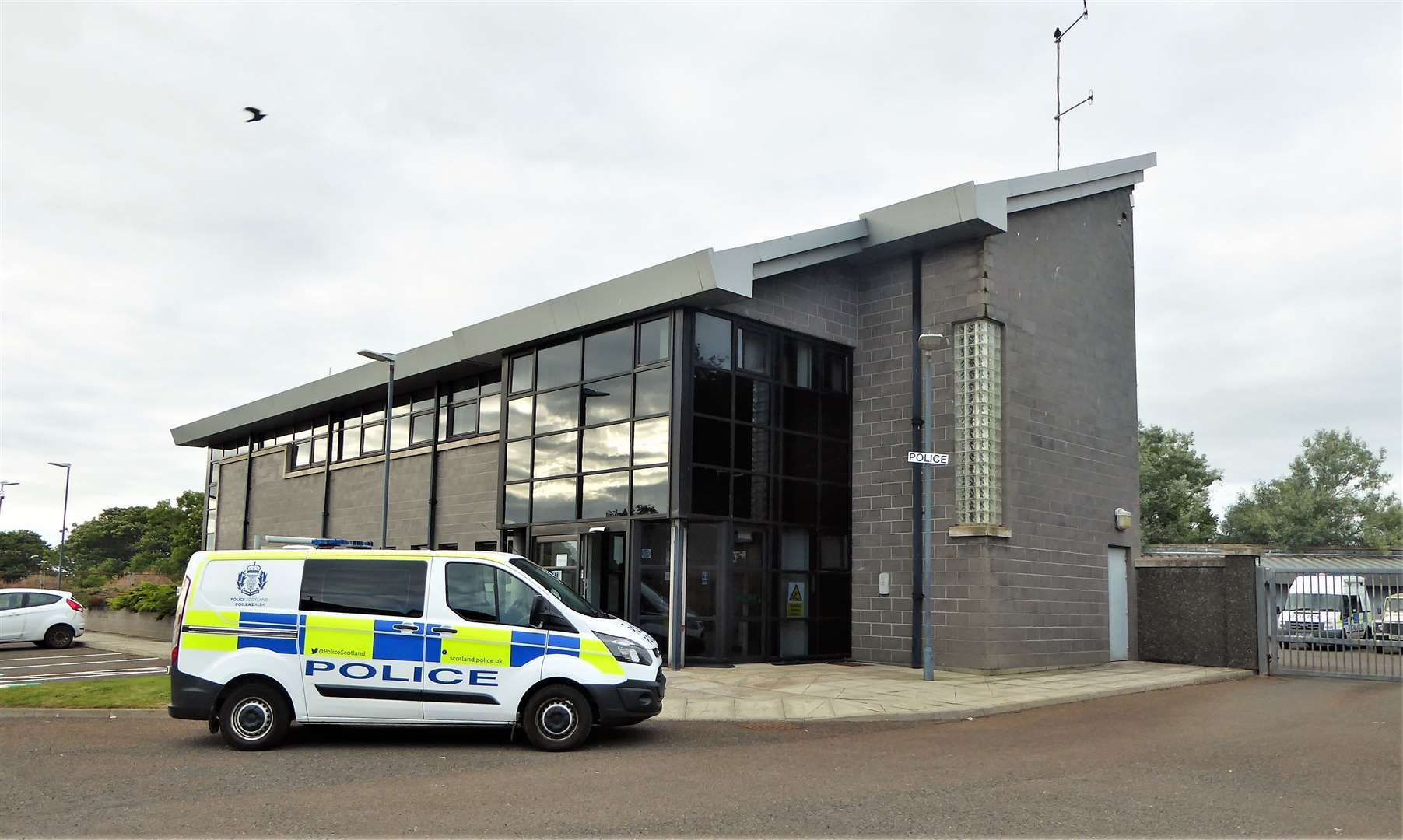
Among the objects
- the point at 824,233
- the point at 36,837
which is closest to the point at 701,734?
the point at 36,837

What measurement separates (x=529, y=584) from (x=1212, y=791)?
6186 millimetres

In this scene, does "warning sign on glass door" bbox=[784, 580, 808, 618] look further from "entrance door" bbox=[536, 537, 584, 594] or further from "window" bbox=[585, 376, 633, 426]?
"window" bbox=[585, 376, 633, 426]

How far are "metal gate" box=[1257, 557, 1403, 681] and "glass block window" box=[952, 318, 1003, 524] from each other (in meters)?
5.48

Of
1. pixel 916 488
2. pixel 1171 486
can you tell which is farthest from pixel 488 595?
pixel 1171 486

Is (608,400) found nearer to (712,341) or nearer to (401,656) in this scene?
(712,341)

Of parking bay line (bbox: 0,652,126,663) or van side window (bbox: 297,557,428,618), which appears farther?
parking bay line (bbox: 0,652,126,663)

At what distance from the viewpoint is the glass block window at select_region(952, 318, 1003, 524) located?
18.1 metres

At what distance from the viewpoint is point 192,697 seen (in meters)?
10.3

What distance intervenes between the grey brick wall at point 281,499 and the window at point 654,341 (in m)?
15.2

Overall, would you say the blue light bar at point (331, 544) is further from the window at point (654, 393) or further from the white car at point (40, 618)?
the white car at point (40, 618)

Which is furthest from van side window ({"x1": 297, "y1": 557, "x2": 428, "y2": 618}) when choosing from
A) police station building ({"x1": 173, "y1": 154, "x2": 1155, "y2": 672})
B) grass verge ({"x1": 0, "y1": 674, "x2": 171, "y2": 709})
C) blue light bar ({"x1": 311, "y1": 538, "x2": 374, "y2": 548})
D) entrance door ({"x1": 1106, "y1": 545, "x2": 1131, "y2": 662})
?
entrance door ({"x1": 1106, "y1": 545, "x2": 1131, "y2": 662})

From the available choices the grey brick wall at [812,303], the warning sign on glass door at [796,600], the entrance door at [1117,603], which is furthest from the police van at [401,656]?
the entrance door at [1117,603]

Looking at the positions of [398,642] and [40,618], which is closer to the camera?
[398,642]

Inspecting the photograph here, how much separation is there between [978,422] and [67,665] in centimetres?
1758
